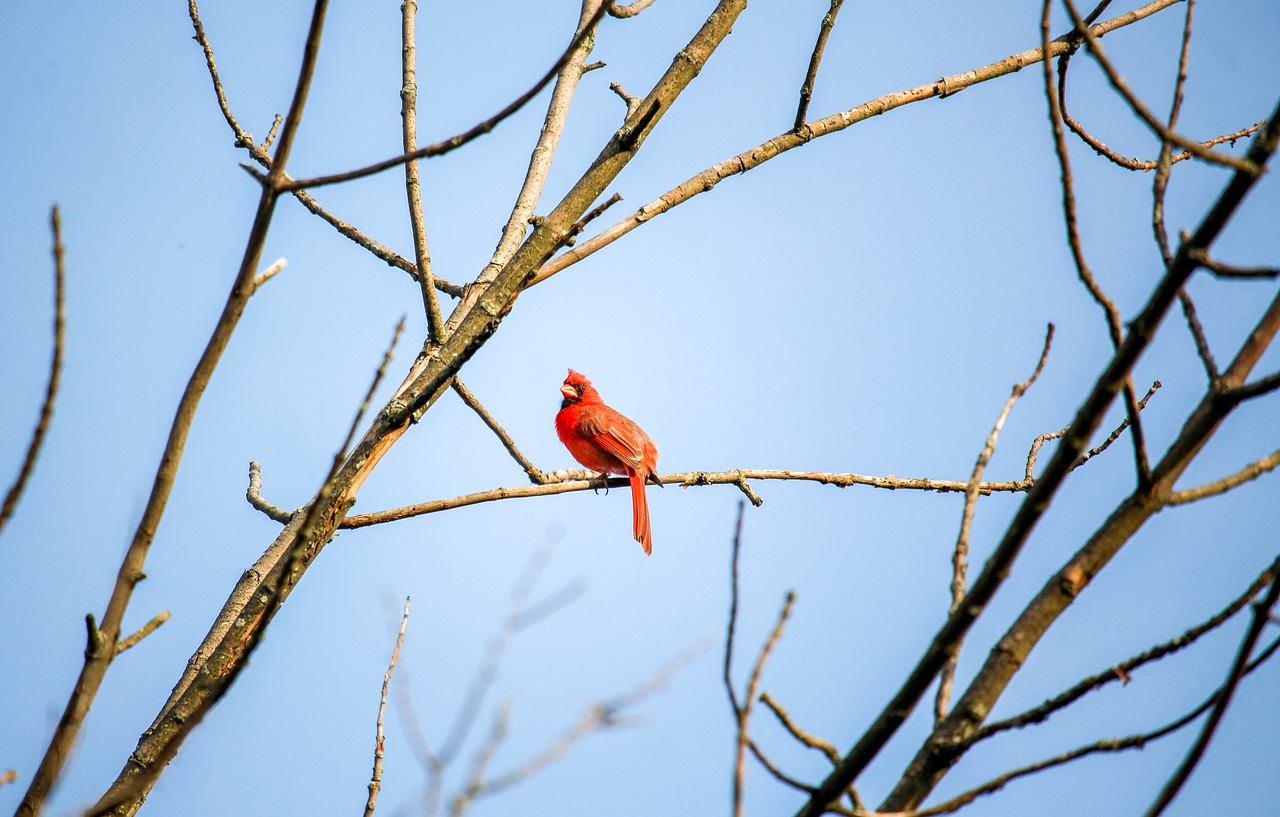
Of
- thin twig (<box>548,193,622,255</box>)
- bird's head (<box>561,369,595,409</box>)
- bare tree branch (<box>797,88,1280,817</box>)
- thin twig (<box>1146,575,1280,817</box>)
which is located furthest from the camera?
bird's head (<box>561,369,595,409</box>)

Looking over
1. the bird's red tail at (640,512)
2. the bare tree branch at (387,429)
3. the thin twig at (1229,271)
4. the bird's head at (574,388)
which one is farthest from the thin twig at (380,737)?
the bird's head at (574,388)

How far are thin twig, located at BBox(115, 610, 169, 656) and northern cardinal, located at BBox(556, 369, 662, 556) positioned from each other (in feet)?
17.5

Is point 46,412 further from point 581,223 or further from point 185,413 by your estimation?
point 581,223

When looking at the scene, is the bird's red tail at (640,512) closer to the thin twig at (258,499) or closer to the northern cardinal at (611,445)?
the northern cardinal at (611,445)

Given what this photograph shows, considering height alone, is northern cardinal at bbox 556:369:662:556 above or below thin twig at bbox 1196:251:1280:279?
above

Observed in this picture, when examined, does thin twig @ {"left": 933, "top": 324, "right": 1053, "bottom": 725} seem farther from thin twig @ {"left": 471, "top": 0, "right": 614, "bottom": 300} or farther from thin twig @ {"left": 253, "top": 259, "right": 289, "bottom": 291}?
thin twig @ {"left": 471, "top": 0, "right": 614, "bottom": 300}

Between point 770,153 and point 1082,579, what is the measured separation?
2606 millimetres

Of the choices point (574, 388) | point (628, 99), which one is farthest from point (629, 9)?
point (574, 388)

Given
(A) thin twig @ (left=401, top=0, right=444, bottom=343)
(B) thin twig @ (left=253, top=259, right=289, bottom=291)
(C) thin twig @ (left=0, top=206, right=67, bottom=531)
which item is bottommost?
(C) thin twig @ (left=0, top=206, right=67, bottom=531)

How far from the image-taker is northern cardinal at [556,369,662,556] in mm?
7715

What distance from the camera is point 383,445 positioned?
11.2 feet

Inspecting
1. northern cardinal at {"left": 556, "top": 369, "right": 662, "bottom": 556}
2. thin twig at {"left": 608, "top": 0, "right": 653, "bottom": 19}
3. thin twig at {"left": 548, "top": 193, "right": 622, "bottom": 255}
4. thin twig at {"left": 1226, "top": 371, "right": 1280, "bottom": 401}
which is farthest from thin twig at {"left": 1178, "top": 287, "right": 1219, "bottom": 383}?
northern cardinal at {"left": 556, "top": 369, "right": 662, "bottom": 556}

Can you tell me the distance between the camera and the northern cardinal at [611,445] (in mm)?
7715

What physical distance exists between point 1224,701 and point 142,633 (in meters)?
1.66
